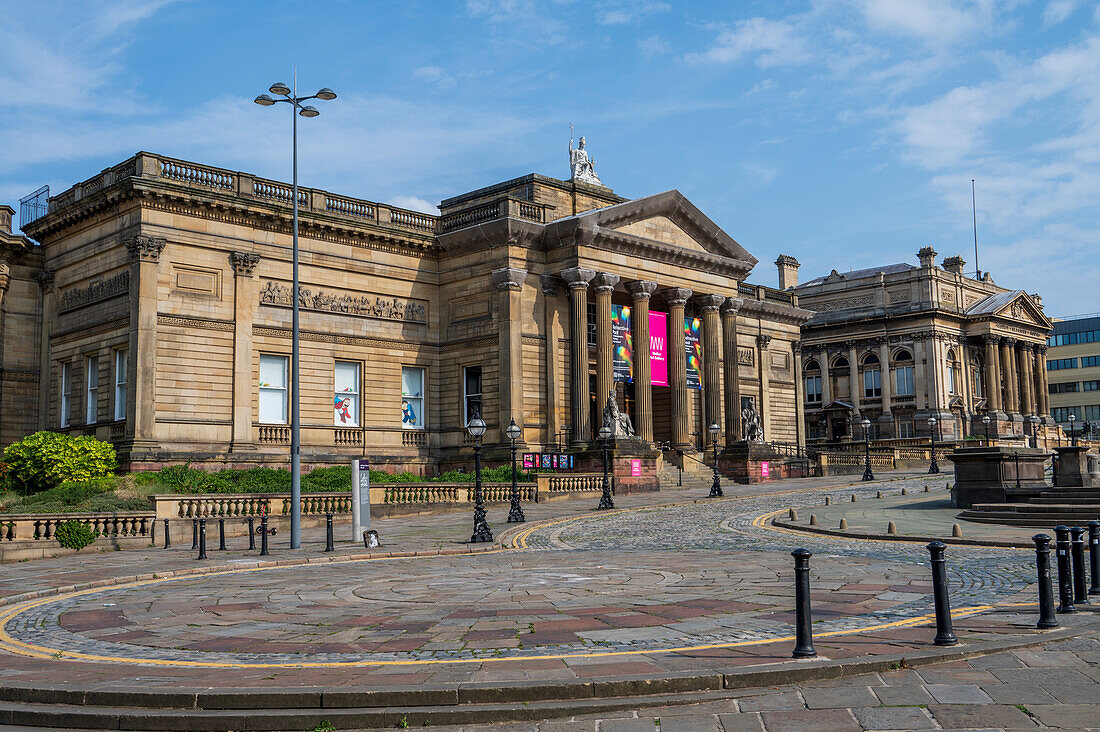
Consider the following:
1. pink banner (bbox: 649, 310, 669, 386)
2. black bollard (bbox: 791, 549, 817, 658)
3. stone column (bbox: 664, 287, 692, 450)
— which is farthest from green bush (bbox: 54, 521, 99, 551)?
stone column (bbox: 664, 287, 692, 450)

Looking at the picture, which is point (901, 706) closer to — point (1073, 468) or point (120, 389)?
point (1073, 468)

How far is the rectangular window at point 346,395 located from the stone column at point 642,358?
1312 centimetres

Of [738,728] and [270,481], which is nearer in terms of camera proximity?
[738,728]

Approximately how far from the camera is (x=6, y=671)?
9.21 metres

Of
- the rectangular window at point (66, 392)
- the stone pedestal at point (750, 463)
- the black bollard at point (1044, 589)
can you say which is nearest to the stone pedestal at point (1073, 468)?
the black bollard at point (1044, 589)

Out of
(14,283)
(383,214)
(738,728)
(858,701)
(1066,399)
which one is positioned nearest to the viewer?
(738,728)

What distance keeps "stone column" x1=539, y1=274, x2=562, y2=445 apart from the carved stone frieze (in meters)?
5.65

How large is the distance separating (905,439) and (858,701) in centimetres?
8293

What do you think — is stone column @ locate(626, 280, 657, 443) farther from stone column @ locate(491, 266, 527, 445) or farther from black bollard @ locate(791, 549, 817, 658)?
black bollard @ locate(791, 549, 817, 658)

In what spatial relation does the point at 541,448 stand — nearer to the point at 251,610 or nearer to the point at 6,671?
the point at 251,610

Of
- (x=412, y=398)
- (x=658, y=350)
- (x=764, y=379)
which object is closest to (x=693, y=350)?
(x=658, y=350)

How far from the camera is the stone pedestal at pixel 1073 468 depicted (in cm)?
2605

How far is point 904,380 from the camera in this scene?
9069 centimetres

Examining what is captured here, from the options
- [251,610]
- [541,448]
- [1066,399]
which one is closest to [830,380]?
[1066,399]
